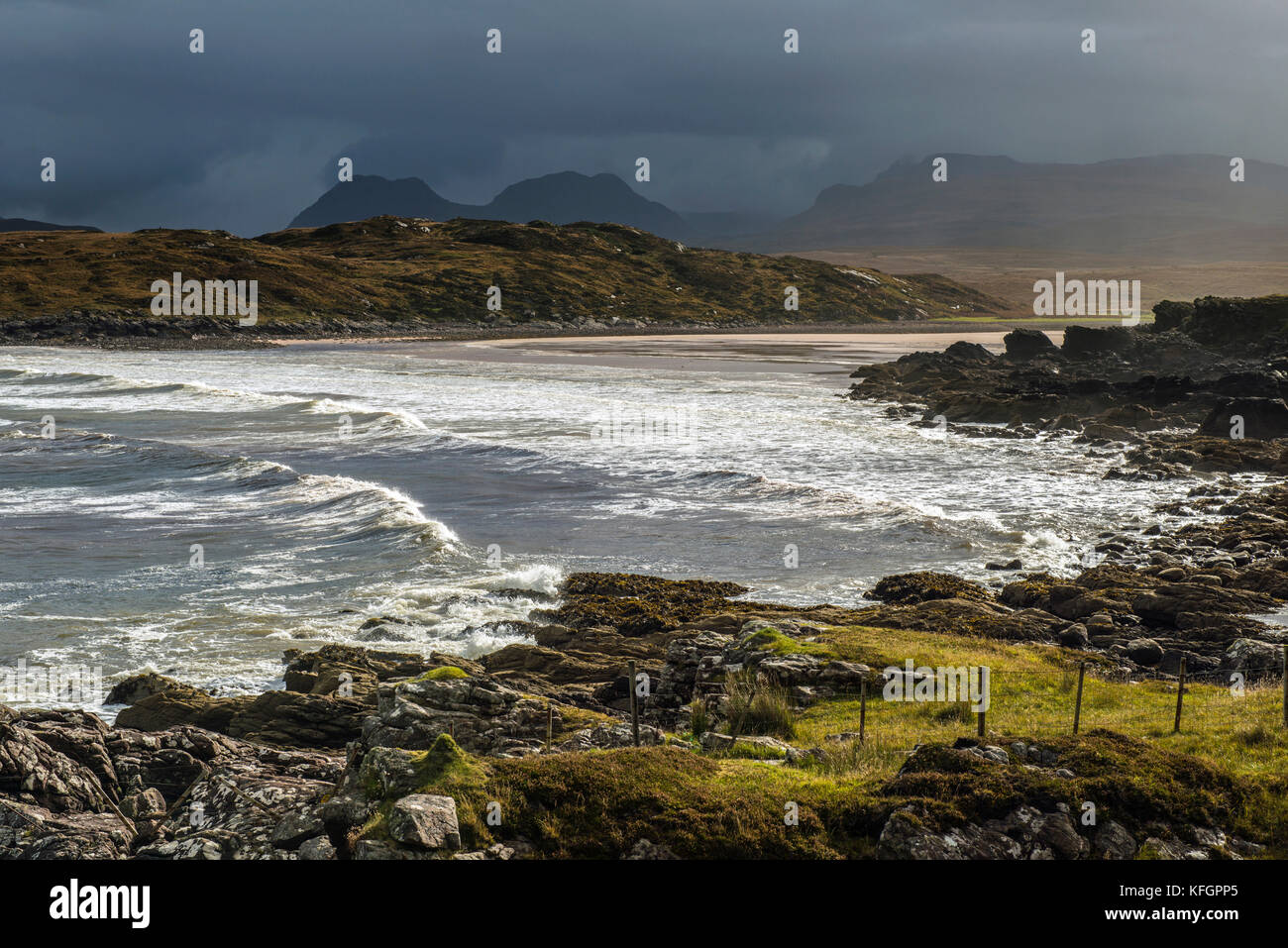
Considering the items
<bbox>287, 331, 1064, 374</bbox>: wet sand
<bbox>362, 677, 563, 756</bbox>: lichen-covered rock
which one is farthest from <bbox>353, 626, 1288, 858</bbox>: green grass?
<bbox>287, 331, 1064, 374</bbox>: wet sand

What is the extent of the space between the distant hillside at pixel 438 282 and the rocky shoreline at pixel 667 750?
11065cm

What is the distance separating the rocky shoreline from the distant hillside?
111 metres

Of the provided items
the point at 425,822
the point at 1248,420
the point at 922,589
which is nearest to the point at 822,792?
the point at 425,822

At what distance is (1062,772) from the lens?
357 inches

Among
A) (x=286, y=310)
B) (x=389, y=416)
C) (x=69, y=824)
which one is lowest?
(x=69, y=824)

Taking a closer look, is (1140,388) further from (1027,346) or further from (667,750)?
(667,750)

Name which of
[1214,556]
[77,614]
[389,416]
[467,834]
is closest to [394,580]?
[77,614]

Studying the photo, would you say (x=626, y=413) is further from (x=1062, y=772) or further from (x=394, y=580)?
(x=1062, y=772)

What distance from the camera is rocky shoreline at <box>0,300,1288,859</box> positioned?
8.32 m

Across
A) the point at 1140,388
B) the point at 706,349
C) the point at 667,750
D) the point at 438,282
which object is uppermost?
the point at 438,282

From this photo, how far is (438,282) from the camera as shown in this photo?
152375 mm

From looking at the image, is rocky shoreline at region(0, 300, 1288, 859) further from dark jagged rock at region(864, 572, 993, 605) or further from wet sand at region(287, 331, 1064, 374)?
wet sand at region(287, 331, 1064, 374)

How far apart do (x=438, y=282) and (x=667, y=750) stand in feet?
488

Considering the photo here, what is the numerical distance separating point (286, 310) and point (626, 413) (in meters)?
92.5
